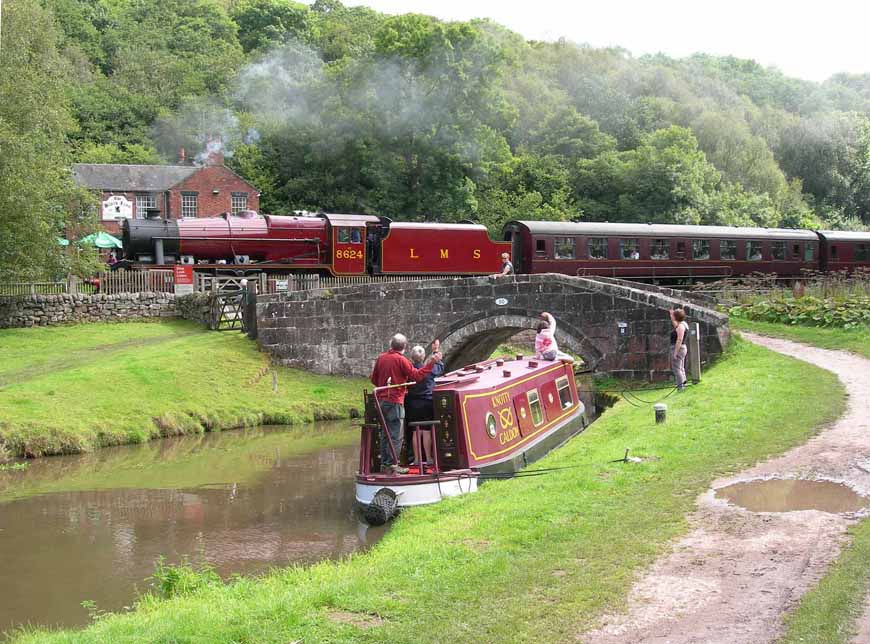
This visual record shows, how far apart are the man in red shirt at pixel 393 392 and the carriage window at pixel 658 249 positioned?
1797cm

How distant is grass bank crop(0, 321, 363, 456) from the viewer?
15.4 metres

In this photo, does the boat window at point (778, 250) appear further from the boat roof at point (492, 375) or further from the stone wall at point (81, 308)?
the stone wall at point (81, 308)

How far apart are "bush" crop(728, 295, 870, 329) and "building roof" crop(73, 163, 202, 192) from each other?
80.7ft

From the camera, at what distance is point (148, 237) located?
25.0 m

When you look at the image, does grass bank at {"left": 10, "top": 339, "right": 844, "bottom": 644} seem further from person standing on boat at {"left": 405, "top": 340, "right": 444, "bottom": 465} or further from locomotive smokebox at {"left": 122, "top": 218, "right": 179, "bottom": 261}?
locomotive smokebox at {"left": 122, "top": 218, "right": 179, "bottom": 261}

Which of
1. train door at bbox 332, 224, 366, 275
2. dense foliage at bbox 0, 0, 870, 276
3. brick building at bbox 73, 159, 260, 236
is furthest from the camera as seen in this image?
dense foliage at bbox 0, 0, 870, 276

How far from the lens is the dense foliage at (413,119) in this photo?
38.4 metres

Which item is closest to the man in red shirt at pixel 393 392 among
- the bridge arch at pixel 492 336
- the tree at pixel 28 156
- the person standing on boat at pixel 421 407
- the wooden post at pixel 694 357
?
the person standing on boat at pixel 421 407

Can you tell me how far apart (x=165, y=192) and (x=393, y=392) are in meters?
28.8

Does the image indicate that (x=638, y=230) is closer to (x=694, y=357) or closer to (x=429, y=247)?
(x=429, y=247)

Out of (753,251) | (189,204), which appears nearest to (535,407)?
(753,251)

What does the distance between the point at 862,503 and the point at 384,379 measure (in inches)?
205

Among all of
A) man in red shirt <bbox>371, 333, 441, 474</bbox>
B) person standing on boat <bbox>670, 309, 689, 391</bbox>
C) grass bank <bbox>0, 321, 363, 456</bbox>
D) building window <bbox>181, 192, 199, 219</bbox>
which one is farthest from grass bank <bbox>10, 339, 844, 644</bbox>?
building window <bbox>181, 192, 199, 219</bbox>

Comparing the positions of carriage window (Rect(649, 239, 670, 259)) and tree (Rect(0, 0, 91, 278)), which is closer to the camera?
tree (Rect(0, 0, 91, 278))
